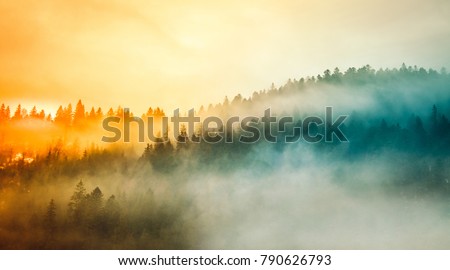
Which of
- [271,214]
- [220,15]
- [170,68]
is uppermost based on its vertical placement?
[220,15]

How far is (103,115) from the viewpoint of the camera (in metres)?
4.84

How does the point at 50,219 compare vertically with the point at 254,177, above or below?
below

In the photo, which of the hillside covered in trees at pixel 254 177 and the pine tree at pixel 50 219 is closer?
the hillside covered in trees at pixel 254 177

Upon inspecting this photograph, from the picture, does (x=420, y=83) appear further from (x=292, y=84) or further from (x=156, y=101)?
(x=156, y=101)

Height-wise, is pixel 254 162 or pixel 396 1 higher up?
pixel 396 1

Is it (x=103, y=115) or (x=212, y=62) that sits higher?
(x=212, y=62)

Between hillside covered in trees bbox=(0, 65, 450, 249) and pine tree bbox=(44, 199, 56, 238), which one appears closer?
hillside covered in trees bbox=(0, 65, 450, 249)

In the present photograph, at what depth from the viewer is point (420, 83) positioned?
4727mm

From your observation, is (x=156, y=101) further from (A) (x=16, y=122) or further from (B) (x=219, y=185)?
(A) (x=16, y=122)

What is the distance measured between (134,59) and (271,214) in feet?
6.95

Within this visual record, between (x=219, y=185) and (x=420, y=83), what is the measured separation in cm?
227
